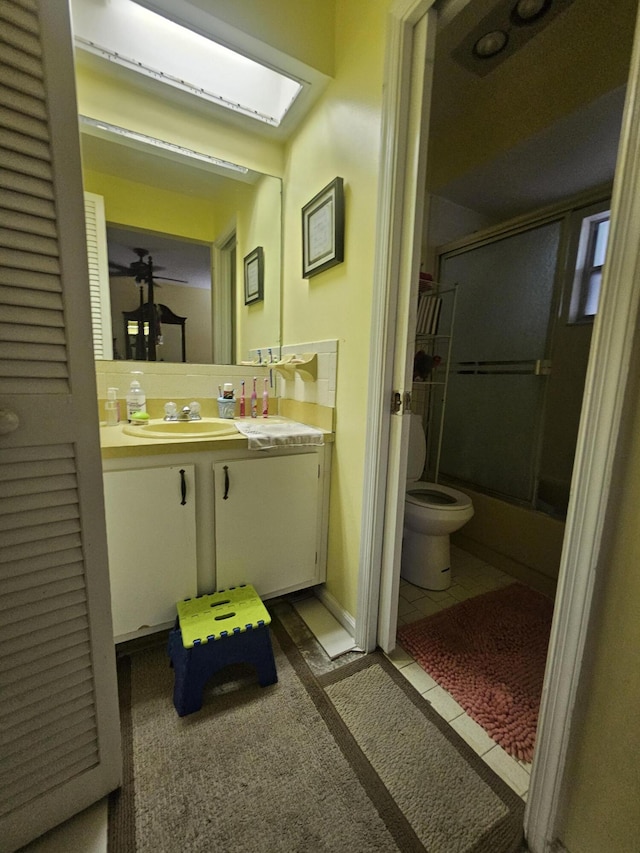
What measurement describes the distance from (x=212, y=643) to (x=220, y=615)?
0.33 feet

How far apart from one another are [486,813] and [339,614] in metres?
0.71

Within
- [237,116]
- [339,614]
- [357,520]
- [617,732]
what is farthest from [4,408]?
[237,116]

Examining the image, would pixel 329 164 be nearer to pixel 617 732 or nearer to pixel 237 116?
Result: pixel 237 116

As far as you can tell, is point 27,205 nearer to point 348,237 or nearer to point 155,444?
point 155,444

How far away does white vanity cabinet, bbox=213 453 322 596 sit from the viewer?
1275 millimetres

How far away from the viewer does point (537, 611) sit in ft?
5.08

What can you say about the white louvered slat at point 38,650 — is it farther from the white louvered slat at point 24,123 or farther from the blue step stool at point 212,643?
the white louvered slat at point 24,123

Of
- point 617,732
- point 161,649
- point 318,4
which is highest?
point 318,4

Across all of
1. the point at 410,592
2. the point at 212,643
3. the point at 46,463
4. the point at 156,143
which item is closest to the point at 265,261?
the point at 156,143

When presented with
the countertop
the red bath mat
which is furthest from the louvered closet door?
the red bath mat

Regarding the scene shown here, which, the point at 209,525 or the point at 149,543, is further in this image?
the point at 209,525

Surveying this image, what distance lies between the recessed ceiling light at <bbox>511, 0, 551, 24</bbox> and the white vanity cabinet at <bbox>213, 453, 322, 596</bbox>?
1.79 metres

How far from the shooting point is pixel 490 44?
137cm

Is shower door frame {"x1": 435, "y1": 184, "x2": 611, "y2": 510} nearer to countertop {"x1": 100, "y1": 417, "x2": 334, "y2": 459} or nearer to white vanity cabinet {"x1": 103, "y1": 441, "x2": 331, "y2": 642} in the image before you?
white vanity cabinet {"x1": 103, "y1": 441, "x2": 331, "y2": 642}
